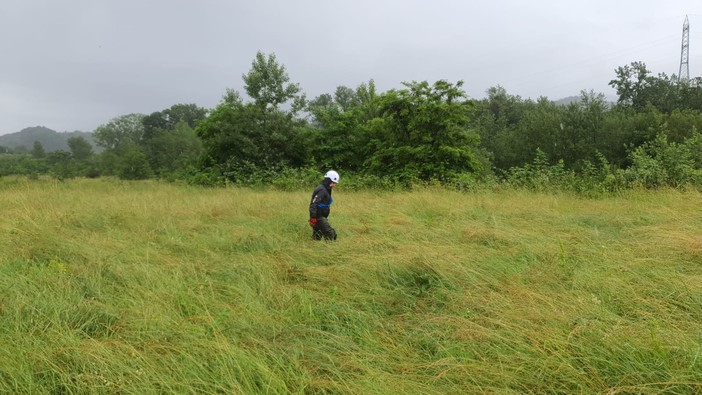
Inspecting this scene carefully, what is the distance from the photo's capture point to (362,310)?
340cm

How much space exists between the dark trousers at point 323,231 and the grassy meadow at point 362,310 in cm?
27

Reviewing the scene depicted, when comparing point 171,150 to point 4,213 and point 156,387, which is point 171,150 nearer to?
point 4,213

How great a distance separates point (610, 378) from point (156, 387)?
8.29 ft

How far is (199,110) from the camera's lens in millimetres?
86875

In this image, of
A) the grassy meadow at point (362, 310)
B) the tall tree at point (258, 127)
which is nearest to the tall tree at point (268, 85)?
the tall tree at point (258, 127)

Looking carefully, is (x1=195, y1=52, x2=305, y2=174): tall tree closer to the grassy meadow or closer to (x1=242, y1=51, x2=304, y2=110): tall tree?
(x1=242, y1=51, x2=304, y2=110): tall tree

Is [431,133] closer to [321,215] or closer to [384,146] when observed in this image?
[384,146]

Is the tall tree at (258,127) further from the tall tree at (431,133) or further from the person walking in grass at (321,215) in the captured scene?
the person walking in grass at (321,215)

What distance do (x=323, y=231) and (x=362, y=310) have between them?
2.90m

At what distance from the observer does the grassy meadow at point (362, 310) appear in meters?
2.22

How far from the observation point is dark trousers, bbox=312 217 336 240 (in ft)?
20.2

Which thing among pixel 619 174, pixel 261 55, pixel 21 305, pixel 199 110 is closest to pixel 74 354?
pixel 21 305

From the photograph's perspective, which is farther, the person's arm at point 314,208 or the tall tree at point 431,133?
the tall tree at point 431,133

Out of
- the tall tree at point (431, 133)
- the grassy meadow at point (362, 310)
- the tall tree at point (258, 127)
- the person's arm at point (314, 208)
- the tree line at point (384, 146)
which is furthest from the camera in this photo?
the tall tree at point (258, 127)
